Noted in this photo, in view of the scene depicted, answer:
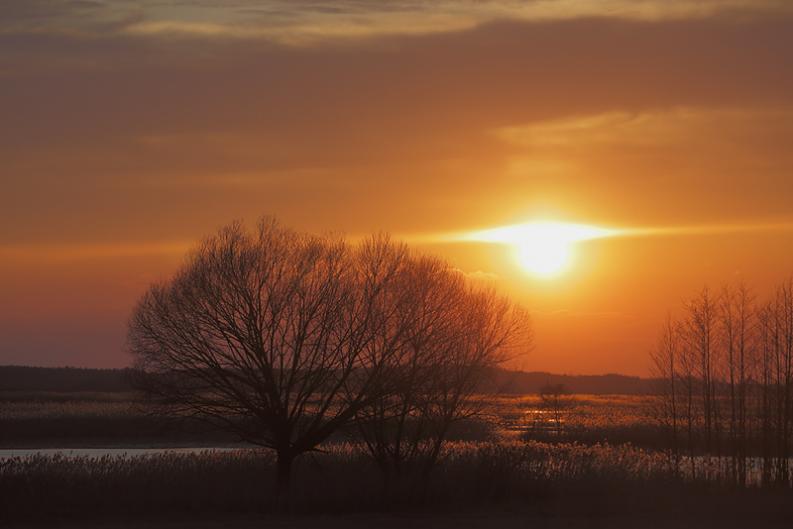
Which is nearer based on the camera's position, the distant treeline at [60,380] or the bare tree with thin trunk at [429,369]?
the bare tree with thin trunk at [429,369]

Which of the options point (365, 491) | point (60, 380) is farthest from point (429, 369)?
point (60, 380)

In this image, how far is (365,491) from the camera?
3183 cm

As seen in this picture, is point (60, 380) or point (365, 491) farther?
point (60, 380)

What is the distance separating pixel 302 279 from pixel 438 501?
942 centimetres

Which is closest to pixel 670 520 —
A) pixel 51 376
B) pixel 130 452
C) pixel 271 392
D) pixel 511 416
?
pixel 271 392

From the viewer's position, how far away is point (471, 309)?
3803 cm

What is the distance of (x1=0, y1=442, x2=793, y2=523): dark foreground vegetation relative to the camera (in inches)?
1184

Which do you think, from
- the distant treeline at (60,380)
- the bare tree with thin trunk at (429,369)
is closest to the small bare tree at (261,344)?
the bare tree with thin trunk at (429,369)

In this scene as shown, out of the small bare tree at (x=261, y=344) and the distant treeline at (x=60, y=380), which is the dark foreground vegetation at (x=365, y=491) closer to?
the small bare tree at (x=261, y=344)

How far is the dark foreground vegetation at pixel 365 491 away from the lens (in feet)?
98.6

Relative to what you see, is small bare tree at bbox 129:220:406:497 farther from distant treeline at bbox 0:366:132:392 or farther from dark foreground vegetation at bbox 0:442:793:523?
distant treeline at bbox 0:366:132:392

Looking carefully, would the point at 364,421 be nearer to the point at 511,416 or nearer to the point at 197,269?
the point at 197,269

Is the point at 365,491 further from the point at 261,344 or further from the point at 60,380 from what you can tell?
the point at 60,380

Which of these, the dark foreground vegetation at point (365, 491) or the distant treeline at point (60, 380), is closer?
the dark foreground vegetation at point (365, 491)
